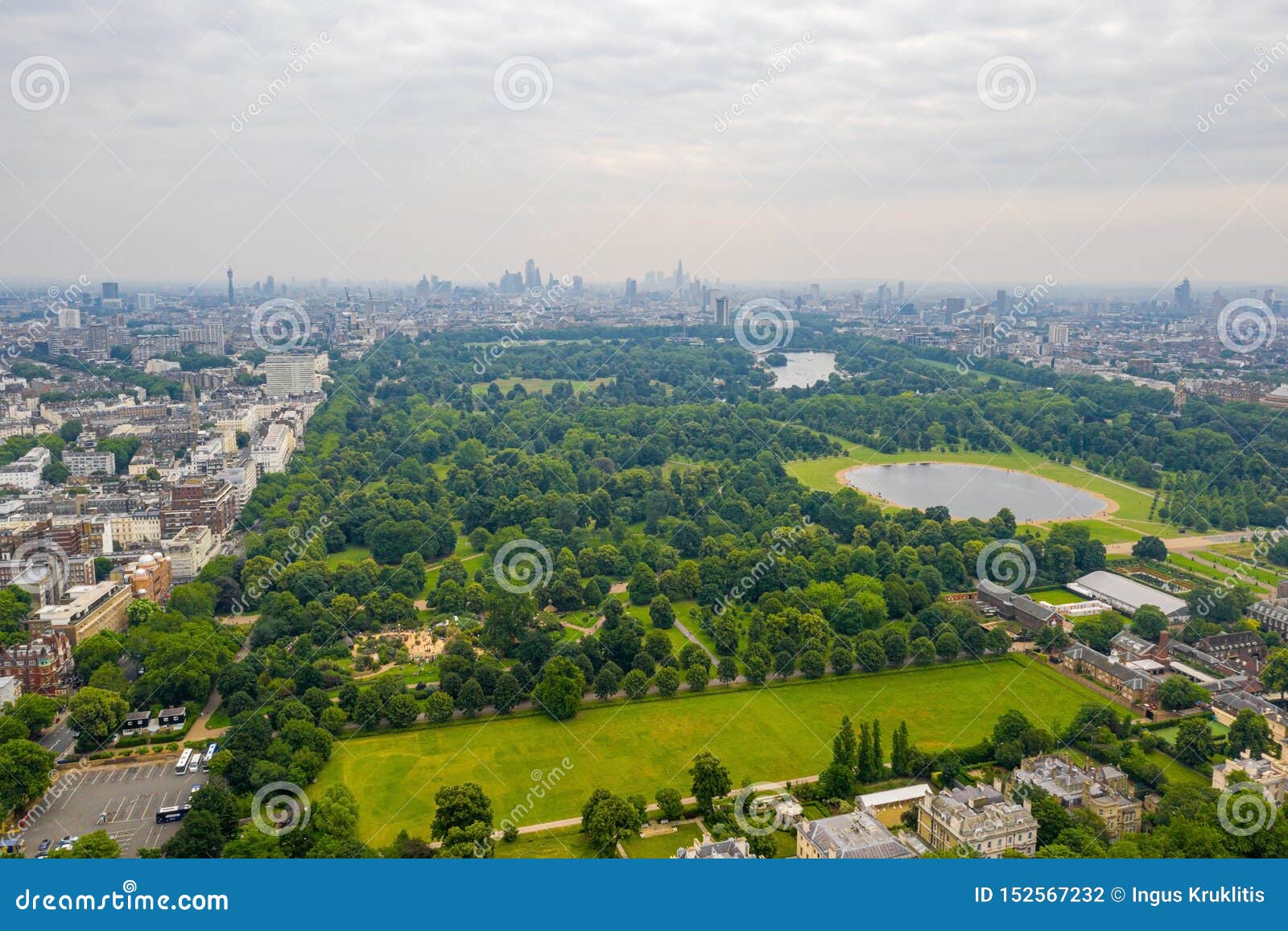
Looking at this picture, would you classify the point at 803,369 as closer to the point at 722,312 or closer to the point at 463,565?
the point at 722,312

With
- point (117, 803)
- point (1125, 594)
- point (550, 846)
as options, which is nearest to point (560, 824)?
point (550, 846)

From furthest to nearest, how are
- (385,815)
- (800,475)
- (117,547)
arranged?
1. (800,475)
2. (117,547)
3. (385,815)

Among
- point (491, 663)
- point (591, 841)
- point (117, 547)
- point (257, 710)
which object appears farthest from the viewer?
point (117, 547)

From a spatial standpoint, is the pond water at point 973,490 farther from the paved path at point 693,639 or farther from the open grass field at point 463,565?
the open grass field at point 463,565

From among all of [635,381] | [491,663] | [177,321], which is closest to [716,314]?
[635,381]

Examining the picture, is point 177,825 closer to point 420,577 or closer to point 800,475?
point 420,577

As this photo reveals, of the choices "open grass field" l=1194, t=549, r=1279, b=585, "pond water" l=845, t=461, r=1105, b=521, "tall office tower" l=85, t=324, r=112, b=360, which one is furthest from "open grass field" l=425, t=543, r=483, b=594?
"tall office tower" l=85, t=324, r=112, b=360

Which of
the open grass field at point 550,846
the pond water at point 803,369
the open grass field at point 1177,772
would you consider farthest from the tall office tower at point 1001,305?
the open grass field at point 550,846
